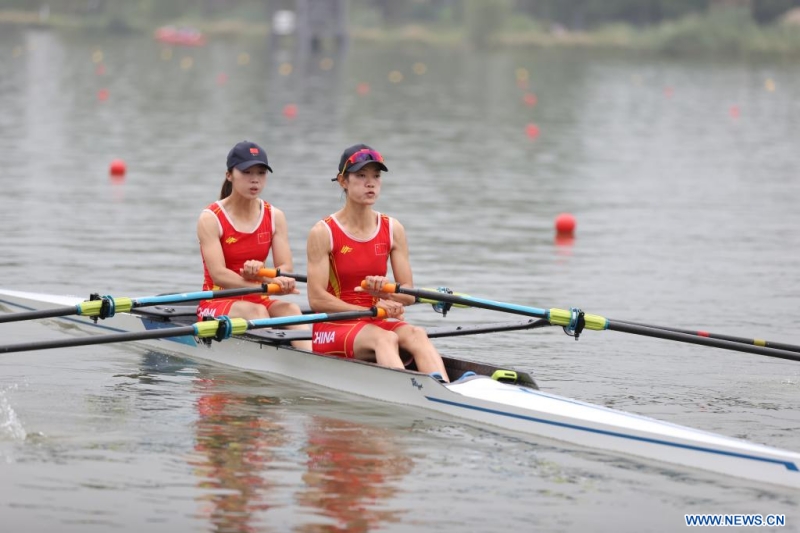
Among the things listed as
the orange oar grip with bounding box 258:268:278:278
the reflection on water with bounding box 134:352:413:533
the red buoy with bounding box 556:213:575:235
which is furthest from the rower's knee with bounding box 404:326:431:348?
the red buoy with bounding box 556:213:575:235

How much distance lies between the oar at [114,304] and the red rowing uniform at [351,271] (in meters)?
0.51

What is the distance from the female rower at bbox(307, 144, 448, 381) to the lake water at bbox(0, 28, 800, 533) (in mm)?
400

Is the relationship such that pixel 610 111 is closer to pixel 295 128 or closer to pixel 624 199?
pixel 295 128

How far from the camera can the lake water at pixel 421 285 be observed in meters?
7.47

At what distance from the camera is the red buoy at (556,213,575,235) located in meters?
17.4

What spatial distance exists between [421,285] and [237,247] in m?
3.95

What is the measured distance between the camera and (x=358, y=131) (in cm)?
3072

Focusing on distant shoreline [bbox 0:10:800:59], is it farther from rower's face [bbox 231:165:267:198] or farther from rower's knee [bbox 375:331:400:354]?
rower's knee [bbox 375:331:400:354]

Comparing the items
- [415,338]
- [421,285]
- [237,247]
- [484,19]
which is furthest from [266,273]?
[484,19]

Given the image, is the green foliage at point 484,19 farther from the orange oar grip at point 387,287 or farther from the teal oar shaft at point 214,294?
the orange oar grip at point 387,287

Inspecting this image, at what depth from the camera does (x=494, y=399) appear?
343 inches

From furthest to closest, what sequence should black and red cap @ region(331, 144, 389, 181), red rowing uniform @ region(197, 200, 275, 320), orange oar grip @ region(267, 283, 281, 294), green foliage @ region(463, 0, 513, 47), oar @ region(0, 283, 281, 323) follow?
green foliage @ region(463, 0, 513, 47) → red rowing uniform @ region(197, 200, 275, 320) → orange oar grip @ region(267, 283, 281, 294) → oar @ region(0, 283, 281, 323) → black and red cap @ region(331, 144, 389, 181)

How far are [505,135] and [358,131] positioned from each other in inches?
130

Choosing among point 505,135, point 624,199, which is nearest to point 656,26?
point 505,135
